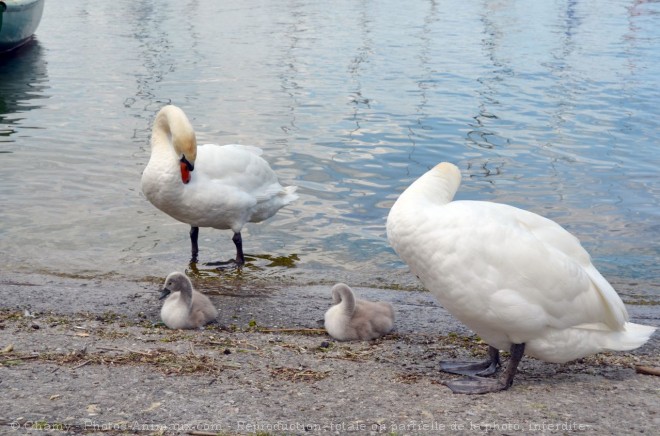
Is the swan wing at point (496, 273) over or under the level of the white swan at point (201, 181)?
over

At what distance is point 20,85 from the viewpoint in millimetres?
19625

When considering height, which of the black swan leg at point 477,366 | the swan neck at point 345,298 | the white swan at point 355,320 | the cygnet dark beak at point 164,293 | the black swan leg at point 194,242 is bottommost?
the black swan leg at point 194,242

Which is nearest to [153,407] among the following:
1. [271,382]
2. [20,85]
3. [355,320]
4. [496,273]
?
[271,382]

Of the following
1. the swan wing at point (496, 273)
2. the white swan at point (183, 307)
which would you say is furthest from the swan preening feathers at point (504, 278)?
the white swan at point (183, 307)

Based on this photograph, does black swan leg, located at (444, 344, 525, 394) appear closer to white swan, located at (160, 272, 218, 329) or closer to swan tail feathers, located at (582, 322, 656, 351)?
swan tail feathers, located at (582, 322, 656, 351)

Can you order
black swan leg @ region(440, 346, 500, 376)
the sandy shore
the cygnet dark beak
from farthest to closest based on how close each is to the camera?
1. the cygnet dark beak
2. black swan leg @ region(440, 346, 500, 376)
3. the sandy shore

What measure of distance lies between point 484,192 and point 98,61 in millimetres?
13649

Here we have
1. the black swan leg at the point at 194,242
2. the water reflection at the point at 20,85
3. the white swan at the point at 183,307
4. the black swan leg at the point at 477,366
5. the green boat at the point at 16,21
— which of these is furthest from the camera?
the green boat at the point at 16,21

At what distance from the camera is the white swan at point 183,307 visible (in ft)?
20.5

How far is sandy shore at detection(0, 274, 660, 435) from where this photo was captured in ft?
13.7

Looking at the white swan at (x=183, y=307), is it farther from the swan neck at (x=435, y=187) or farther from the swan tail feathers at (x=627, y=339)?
the swan tail feathers at (x=627, y=339)


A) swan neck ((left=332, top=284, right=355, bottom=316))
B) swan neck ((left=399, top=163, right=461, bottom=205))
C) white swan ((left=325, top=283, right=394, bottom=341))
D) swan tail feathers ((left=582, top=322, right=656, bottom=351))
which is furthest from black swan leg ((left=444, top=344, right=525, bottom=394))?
swan neck ((left=332, top=284, right=355, bottom=316))

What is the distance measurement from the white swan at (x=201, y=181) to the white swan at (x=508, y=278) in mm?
3412

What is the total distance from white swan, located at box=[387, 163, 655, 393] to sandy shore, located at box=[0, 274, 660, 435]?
28cm
